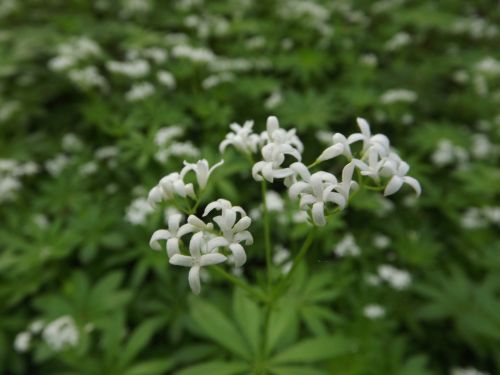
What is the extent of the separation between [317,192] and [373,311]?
204 centimetres

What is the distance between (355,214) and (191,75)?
2.38 meters

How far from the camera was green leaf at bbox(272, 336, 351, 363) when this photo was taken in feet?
7.57

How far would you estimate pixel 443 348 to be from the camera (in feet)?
11.8

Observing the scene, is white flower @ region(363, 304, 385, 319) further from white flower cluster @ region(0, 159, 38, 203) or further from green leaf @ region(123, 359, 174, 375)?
white flower cluster @ region(0, 159, 38, 203)

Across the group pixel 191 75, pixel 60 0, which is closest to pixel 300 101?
pixel 191 75

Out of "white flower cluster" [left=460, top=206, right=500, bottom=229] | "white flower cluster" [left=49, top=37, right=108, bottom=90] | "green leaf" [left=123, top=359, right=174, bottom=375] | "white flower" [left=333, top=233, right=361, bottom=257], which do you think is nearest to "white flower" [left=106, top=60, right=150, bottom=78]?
"white flower cluster" [left=49, top=37, right=108, bottom=90]

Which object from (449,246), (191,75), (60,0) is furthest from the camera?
(60,0)

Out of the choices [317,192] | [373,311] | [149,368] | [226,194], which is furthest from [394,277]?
[317,192]

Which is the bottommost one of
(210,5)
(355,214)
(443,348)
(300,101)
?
(443,348)

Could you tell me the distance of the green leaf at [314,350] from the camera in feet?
7.57

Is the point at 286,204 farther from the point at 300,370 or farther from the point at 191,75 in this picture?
the point at 191,75

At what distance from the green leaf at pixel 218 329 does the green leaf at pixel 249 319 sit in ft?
0.19

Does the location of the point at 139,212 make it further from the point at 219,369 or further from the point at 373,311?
the point at 373,311

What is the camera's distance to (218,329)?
2406 mm
